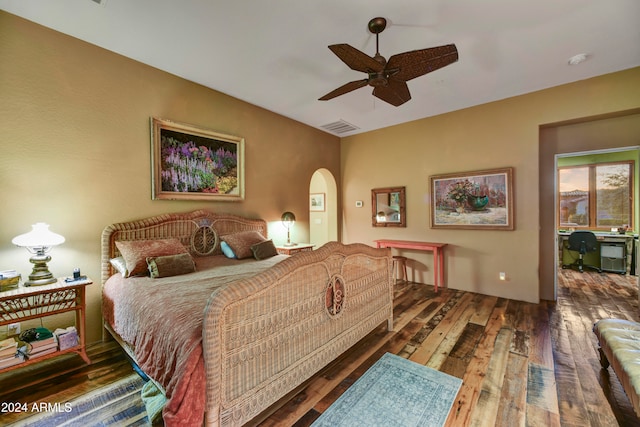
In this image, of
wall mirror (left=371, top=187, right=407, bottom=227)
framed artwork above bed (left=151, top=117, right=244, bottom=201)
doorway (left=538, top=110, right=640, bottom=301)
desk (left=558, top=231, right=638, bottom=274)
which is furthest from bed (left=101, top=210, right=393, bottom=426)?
desk (left=558, top=231, right=638, bottom=274)

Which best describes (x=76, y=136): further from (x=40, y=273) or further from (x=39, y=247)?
(x=40, y=273)

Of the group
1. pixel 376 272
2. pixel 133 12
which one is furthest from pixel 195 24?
pixel 376 272

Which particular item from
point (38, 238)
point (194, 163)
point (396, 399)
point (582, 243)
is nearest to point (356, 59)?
point (194, 163)

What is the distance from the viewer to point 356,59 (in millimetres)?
2092

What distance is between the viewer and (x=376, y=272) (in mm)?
2664

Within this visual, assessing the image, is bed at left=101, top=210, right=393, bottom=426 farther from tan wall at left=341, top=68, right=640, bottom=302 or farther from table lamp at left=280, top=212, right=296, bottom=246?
tan wall at left=341, top=68, right=640, bottom=302

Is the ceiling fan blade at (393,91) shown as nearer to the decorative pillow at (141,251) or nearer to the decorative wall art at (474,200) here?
the decorative wall art at (474,200)

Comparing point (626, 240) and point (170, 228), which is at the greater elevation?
point (170, 228)

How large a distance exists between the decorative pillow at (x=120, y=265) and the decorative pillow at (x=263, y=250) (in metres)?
1.33

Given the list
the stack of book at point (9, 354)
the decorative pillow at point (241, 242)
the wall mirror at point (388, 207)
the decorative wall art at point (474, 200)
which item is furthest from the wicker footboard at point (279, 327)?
the wall mirror at point (388, 207)

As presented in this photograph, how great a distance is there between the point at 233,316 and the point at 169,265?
1.49 meters

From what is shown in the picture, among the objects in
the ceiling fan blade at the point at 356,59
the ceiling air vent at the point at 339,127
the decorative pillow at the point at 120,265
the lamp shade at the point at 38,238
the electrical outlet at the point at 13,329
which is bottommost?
the electrical outlet at the point at 13,329

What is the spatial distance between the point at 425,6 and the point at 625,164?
653cm

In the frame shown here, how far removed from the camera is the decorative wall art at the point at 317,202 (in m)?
6.54
